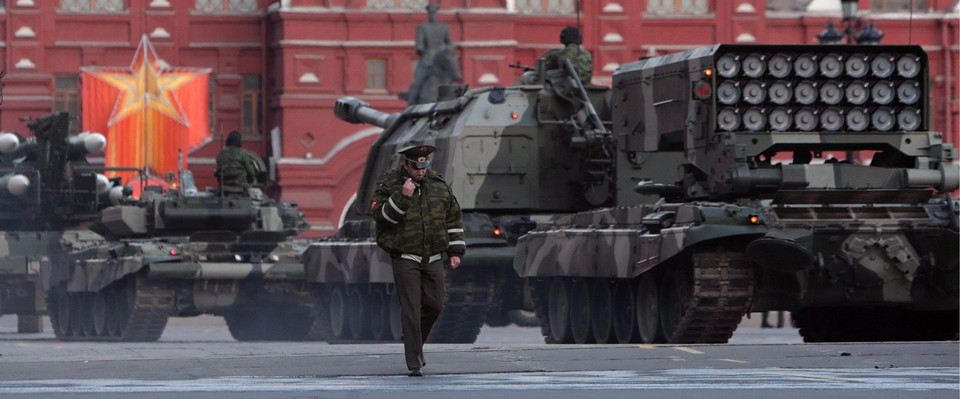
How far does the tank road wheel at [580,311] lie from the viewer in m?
19.1

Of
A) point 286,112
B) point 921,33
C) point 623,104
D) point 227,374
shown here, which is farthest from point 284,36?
point 227,374

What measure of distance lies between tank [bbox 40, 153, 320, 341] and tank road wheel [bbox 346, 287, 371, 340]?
4.17 ft

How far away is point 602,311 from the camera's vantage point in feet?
61.7

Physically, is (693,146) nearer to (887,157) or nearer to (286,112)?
(887,157)

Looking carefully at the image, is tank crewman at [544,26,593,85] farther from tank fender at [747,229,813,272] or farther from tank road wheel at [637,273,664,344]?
tank fender at [747,229,813,272]

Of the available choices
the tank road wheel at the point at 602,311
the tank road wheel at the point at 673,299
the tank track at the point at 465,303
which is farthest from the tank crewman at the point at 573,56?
the tank road wheel at the point at 673,299

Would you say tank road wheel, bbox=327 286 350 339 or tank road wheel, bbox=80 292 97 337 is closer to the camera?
tank road wheel, bbox=327 286 350 339

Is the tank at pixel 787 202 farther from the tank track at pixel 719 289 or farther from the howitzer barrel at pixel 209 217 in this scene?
the howitzer barrel at pixel 209 217

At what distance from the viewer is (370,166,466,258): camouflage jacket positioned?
41.6 feet

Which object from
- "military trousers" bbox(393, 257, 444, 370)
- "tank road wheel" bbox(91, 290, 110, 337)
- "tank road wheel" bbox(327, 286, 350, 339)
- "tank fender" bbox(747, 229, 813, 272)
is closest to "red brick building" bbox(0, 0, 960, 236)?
"tank road wheel" bbox(91, 290, 110, 337)

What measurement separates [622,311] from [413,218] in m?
5.98

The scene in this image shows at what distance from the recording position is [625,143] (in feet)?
61.6

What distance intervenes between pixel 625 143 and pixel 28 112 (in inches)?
1068

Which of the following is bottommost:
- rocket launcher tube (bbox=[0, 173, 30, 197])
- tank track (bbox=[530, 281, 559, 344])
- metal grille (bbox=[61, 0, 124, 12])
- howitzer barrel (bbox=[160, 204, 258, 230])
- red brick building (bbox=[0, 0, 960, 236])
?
tank track (bbox=[530, 281, 559, 344])
